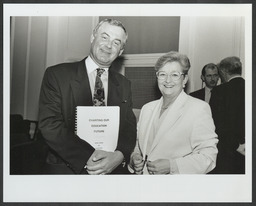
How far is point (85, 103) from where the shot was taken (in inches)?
66.7

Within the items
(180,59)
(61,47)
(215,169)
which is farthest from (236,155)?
(61,47)

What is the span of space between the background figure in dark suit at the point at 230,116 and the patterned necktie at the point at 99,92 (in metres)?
0.62

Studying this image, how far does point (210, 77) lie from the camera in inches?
66.6

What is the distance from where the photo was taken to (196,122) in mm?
1692

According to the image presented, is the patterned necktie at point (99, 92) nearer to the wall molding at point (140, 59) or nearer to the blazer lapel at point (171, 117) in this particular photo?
the wall molding at point (140, 59)

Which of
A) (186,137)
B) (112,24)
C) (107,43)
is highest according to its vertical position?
(112,24)

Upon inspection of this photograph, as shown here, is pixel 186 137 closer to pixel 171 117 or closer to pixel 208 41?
pixel 171 117

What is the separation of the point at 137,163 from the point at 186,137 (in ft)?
1.03

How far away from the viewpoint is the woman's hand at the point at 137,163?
5.60ft

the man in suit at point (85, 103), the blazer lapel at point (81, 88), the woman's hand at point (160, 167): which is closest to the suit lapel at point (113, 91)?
the man in suit at point (85, 103)

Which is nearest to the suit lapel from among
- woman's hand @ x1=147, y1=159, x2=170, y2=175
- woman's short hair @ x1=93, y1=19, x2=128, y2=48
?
woman's short hair @ x1=93, y1=19, x2=128, y2=48

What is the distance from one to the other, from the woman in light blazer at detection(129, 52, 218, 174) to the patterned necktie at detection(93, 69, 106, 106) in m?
0.24

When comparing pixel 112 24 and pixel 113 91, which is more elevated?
pixel 112 24

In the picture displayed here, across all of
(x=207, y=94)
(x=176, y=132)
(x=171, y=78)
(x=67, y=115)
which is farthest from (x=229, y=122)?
(x=67, y=115)
